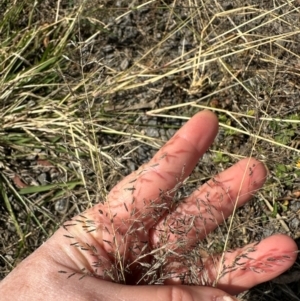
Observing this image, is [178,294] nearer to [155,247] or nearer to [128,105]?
[155,247]

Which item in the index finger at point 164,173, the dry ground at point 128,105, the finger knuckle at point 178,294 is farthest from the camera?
the dry ground at point 128,105

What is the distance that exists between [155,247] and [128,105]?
101cm

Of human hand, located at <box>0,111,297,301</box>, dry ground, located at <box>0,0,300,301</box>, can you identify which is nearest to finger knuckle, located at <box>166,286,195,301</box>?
human hand, located at <box>0,111,297,301</box>

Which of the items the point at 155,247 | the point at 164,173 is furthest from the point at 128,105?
the point at 155,247

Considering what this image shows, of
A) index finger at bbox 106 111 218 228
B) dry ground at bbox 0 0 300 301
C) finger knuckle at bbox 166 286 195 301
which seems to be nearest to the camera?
finger knuckle at bbox 166 286 195 301

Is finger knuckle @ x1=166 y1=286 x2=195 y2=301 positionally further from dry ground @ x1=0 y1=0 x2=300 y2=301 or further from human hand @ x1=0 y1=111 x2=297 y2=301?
dry ground @ x1=0 y1=0 x2=300 y2=301

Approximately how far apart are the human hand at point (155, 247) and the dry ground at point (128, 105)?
345mm

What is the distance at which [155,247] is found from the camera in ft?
6.86

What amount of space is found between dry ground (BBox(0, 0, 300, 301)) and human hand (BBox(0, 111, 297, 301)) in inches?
13.6

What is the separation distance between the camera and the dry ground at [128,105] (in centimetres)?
259

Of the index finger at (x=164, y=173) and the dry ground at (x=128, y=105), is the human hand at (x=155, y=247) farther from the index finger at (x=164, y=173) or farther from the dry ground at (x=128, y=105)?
the dry ground at (x=128, y=105)

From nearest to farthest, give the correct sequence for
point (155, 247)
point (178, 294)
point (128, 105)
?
point (178, 294) < point (155, 247) < point (128, 105)

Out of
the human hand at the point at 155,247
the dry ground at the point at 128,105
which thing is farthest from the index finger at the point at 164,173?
the dry ground at the point at 128,105

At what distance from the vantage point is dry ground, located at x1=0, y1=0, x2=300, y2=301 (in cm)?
259
